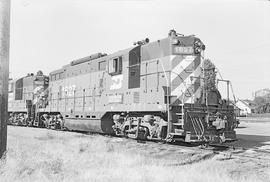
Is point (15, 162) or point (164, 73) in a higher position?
point (164, 73)

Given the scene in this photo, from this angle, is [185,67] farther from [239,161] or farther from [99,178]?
[99,178]

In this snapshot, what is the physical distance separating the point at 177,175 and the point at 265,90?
93.4 metres

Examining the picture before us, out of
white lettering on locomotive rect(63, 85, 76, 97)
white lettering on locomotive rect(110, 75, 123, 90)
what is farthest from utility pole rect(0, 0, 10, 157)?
white lettering on locomotive rect(63, 85, 76, 97)

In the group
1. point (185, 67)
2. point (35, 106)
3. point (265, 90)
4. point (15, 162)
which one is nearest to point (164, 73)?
point (185, 67)

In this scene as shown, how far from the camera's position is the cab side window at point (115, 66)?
477 inches

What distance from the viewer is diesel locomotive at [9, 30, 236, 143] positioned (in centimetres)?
951

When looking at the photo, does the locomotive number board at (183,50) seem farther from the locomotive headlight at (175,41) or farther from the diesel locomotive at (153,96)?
the locomotive headlight at (175,41)

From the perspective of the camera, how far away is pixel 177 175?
546 cm

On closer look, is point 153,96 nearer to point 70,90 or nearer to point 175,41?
point 175,41

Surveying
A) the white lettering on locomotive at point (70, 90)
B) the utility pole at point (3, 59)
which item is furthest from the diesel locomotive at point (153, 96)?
the utility pole at point (3, 59)

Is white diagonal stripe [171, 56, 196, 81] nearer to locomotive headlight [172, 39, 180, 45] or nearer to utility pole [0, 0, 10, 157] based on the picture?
locomotive headlight [172, 39, 180, 45]

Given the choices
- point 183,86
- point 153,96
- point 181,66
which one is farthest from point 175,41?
point 153,96

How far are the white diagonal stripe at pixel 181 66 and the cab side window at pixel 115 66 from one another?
255 centimetres

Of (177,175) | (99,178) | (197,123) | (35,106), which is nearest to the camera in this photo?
(99,178)
